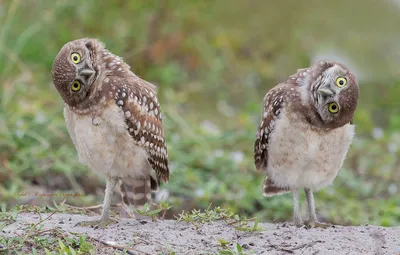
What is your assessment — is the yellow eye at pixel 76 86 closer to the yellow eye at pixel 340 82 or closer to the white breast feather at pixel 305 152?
the white breast feather at pixel 305 152

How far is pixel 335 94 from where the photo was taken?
A: 4668mm

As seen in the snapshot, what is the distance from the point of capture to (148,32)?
9.95 m

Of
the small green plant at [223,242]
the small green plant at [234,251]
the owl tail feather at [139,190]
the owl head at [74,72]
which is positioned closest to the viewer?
the small green plant at [234,251]

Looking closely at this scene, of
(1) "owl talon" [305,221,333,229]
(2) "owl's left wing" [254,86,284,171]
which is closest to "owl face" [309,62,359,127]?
(2) "owl's left wing" [254,86,284,171]

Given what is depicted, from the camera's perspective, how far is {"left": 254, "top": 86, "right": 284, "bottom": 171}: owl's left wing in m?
5.06

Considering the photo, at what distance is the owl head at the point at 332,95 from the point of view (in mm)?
4684

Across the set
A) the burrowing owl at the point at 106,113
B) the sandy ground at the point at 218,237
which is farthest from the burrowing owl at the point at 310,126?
the burrowing owl at the point at 106,113

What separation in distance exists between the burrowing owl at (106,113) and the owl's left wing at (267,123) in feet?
2.26

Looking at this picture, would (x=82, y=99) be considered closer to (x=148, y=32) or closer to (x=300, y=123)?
(x=300, y=123)

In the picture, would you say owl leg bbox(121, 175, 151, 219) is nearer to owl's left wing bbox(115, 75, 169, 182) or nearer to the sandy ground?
owl's left wing bbox(115, 75, 169, 182)

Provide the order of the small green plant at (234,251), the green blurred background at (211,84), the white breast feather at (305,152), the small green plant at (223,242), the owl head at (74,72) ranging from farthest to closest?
the green blurred background at (211,84) → the white breast feather at (305,152) → the owl head at (74,72) → the small green plant at (223,242) → the small green plant at (234,251)

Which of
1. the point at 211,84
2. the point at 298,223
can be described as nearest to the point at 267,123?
the point at 298,223

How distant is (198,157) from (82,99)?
2.90m

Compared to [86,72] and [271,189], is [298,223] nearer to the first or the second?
[271,189]
